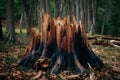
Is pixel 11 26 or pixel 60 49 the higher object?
pixel 11 26

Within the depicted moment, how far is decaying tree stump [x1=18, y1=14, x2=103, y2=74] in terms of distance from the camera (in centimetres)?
865

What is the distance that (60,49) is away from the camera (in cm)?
883

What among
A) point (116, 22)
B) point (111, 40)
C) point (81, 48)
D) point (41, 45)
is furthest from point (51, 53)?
point (116, 22)

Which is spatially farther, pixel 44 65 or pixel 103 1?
pixel 103 1

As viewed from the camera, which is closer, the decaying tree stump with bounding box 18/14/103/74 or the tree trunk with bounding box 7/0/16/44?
the decaying tree stump with bounding box 18/14/103/74

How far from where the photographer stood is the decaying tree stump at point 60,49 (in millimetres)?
8648

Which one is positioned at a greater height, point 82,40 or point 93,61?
point 82,40

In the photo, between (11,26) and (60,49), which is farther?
(11,26)

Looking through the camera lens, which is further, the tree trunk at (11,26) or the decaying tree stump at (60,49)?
the tree trunk at (11,26)

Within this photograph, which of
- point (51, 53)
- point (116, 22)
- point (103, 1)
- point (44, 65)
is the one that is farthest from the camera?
point (103, 1)

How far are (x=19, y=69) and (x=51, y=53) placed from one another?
1.26 metres

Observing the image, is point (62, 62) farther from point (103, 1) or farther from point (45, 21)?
point (103, 1)

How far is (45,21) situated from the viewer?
30.8ft

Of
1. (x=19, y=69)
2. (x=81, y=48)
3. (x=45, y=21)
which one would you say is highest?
(x=45, y=21)
